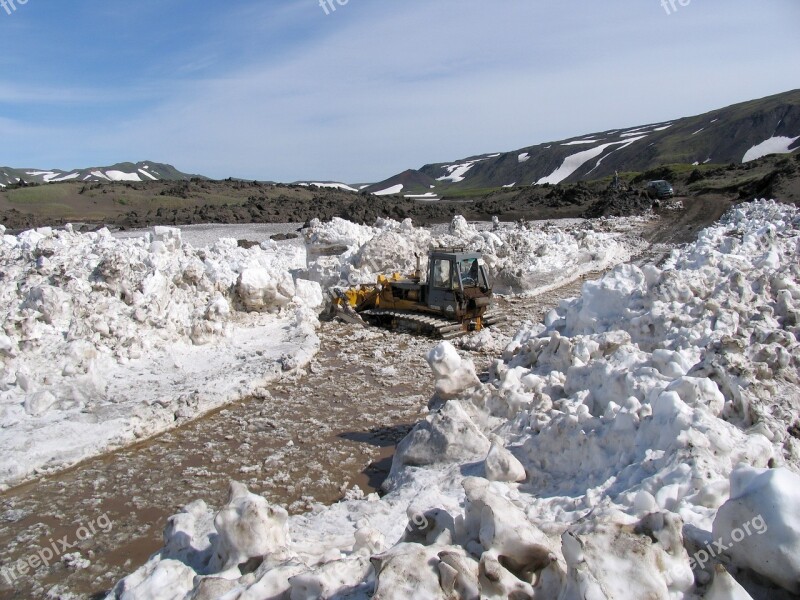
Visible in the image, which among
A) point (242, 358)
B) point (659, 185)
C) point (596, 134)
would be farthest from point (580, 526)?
point (596, 134)

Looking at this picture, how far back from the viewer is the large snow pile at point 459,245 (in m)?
15.1

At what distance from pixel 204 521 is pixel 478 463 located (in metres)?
2.30

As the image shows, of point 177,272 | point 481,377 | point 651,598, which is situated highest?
point 177,272

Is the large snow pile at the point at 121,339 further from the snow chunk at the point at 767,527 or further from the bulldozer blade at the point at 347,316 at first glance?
the snow chunk at the point at 767,527

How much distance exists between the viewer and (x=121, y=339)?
29.6ft

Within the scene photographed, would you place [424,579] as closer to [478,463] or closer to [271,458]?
[478,463]

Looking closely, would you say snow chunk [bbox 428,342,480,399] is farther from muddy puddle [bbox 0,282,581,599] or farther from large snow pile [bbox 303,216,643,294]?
large snow pile [bbox 303,216,643,294]

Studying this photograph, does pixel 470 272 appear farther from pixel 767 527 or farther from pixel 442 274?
pixel 767 527

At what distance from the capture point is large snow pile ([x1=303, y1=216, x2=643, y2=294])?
15.1m

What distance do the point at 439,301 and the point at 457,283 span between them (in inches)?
22.0

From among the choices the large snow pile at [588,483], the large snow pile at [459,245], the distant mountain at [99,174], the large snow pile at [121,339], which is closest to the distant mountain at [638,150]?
the distant mountain at [99,174]

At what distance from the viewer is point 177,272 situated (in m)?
10.7

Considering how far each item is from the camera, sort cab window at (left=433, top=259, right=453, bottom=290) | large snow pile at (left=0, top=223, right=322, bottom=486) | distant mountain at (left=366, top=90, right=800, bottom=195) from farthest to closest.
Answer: distant mountain at (left=366, top=90, right=800, bottom=195) → cab window at (left=433, top=259, right=453, bottom=290) → large snow pile at (left=0, top=223, right=322, bottom=486)

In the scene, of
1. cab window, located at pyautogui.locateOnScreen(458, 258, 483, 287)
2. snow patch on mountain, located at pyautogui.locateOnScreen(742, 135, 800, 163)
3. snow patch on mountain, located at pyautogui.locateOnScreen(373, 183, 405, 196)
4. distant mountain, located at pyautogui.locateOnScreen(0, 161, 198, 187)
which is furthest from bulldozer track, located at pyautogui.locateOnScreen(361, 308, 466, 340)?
snow patch on mountain, located at pyautogui.locateOnScreen(373, 183, 405, 196)
